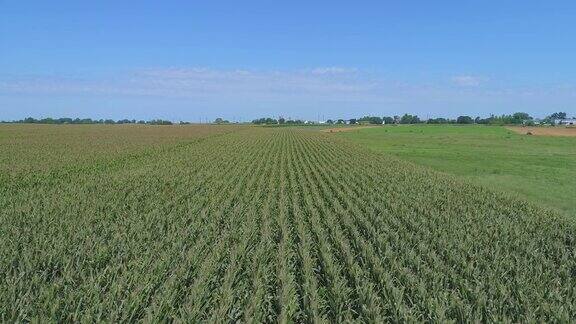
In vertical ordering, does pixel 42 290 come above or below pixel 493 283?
above

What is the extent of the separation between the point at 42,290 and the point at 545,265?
8.81 m

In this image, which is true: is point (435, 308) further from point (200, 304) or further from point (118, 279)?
point (118, 279)

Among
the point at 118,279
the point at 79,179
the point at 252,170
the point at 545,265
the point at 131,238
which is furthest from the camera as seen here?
the point at 252,170

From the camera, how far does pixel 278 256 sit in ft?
28.9

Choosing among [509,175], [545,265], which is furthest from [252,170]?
[545,265]

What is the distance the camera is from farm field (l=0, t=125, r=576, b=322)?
6.30 meters

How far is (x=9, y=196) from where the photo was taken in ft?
50.2

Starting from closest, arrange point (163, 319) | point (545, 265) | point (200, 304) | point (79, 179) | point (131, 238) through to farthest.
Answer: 1. point (163, 319)
2. point (200, 304)
3. point (545, 265)
4. point (131, 238)
5. point (79, 179)

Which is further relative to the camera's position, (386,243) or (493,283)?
(386,243)

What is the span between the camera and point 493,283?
24.6ft

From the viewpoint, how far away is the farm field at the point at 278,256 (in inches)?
248

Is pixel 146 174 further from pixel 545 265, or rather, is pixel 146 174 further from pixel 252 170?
pixel 545 265

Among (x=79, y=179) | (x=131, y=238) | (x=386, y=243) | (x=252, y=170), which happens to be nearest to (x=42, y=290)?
(x=131, y=238)

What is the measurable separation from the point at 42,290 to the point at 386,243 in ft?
22.0
